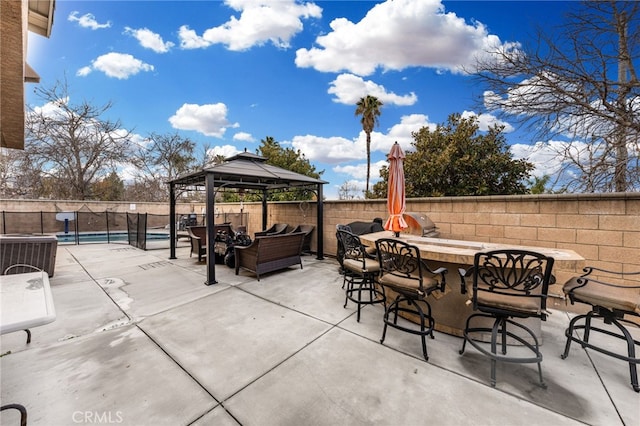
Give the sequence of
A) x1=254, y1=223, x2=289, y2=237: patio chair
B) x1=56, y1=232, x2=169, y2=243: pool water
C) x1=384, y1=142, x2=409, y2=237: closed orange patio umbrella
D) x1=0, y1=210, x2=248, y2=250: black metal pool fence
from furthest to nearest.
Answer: x1=56, y1=232, x2=169, y2=243: pool water
x1=0, y1=210, x2=248, y2=250: black metal pool fence
x1=254, y1=223, x2=289, y2=237: patio chair
x1=384, y1=142, x2=409, y2=237: closed orange patio umbrella

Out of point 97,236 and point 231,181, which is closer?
point 231,181

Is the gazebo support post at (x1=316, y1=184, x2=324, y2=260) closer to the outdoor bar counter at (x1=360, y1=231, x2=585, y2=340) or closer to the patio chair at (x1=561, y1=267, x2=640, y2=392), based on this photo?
the outdoor bar counter at (x1=360, y1=231, x2=585, y2=340)

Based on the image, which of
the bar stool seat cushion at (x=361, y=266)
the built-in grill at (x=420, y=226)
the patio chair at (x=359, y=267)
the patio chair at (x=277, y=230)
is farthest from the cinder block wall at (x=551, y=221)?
the patio chair at (x=277, y=230)

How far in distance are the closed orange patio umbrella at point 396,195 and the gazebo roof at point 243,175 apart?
305 centimetres

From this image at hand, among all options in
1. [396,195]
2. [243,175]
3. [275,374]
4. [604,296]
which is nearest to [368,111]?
[243,175]

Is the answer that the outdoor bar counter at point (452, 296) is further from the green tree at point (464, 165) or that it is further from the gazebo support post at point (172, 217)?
the green tree at point (464, 165)

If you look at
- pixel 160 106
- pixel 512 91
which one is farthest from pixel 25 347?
pixel 160 106

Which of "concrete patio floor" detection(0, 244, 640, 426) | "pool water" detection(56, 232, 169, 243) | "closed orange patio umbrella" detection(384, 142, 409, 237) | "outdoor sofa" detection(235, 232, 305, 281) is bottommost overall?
"pool water" detection(56, 232, 169, 243)

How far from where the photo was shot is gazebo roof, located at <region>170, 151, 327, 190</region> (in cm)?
510

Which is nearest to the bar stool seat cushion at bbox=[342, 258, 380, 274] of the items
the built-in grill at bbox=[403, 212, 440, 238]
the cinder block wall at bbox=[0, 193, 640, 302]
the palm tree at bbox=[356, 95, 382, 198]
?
the built-in grill at bbox=[403, 212, 440, 238]

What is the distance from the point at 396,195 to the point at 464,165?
6.49 metres

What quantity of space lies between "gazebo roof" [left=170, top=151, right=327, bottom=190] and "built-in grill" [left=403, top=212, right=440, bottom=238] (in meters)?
2.90

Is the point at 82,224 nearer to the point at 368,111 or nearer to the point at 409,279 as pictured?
the point at 409,279
